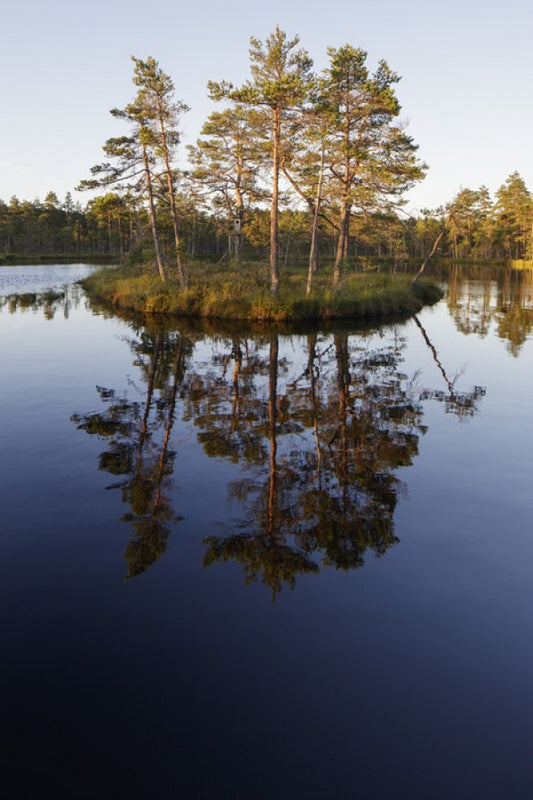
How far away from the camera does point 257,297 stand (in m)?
27.8

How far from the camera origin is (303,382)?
15.9 m

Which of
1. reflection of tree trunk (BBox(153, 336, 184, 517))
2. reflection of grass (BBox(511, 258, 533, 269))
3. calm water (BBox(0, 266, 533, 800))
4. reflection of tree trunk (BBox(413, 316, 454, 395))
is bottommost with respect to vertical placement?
calm water (BBox(0, 266, 533, 800))

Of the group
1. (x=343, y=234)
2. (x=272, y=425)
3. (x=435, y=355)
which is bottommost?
(x=272, y=425)

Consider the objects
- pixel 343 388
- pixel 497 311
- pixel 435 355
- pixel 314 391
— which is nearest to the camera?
pixel 314 391

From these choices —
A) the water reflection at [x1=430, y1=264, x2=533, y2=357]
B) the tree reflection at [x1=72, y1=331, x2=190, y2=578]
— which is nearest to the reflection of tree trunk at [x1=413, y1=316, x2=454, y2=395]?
the water reflection at [x1=430, y1=264, x2=533, y2=357]

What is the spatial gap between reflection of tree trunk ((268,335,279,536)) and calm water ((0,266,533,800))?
6 cm

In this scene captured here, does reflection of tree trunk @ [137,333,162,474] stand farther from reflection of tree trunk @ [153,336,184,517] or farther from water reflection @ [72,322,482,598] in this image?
reflection of tree trunk @ [153,336,184,517]

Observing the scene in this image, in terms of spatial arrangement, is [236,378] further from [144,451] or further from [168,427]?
[144,451]

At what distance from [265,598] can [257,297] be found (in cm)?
2326

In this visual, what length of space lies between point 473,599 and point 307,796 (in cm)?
319

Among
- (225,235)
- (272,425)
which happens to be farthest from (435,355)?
(225,235)

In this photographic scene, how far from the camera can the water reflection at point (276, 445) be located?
7.00 meters

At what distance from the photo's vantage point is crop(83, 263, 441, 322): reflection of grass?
91.0 feet

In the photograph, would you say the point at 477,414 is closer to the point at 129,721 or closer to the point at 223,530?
the point at 223,530
